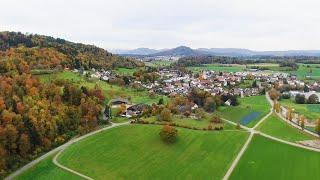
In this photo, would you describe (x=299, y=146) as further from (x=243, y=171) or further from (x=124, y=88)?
(x=124, y=88)

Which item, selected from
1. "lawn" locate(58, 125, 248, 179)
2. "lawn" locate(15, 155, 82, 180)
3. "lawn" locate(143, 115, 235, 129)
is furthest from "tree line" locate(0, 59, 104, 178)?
"lawn" locate(143, 115, 235, 129)

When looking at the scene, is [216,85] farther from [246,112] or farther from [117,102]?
[117,102]

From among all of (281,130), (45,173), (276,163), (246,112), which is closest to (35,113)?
(45,173)

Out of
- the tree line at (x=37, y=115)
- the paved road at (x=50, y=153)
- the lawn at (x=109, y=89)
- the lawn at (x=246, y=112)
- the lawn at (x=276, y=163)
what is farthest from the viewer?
the lawn at (x=109, y=89)

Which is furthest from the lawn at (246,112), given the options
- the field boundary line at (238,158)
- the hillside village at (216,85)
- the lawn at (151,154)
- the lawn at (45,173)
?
the lawn at (45,173)

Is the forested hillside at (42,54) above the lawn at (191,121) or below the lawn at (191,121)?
above

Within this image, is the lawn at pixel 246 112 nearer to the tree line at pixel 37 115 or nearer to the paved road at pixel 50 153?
the paved road at pixel 50 153
